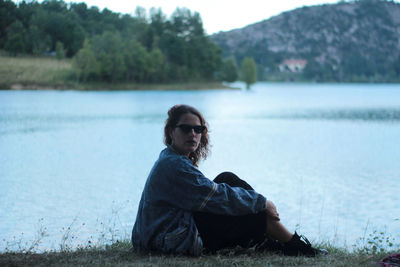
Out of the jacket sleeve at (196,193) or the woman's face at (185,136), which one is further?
the woman's face at (185,136)

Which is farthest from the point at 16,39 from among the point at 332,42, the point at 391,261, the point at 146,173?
the point at 332,42

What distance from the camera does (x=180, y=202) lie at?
133 inches

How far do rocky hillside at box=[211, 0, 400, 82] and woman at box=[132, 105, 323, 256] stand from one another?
145 m

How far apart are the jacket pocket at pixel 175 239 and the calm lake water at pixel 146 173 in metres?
1.64

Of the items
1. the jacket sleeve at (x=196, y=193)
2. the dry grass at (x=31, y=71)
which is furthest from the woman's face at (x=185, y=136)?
the dry grass at (x=31, y=71)

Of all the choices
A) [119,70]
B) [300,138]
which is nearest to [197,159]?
[300,138]

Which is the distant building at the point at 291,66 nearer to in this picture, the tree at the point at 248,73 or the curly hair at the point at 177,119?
the tree at the point at 248,73

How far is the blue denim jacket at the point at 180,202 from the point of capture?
333 centimetres

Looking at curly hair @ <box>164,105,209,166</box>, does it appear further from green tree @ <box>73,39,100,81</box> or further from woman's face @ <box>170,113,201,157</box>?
green tree @ <box>73,39,100,81</box>

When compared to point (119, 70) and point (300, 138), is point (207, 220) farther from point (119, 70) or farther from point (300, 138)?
point (119, 70)

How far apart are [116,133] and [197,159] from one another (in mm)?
17234

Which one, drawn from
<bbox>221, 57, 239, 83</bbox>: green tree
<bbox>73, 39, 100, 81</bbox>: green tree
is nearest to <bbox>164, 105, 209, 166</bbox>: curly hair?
<bbox>73, 39, 100, 81</bbox>: green tree

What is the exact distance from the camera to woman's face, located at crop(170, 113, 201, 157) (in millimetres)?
3555

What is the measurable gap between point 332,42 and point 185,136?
18085 centimetres
